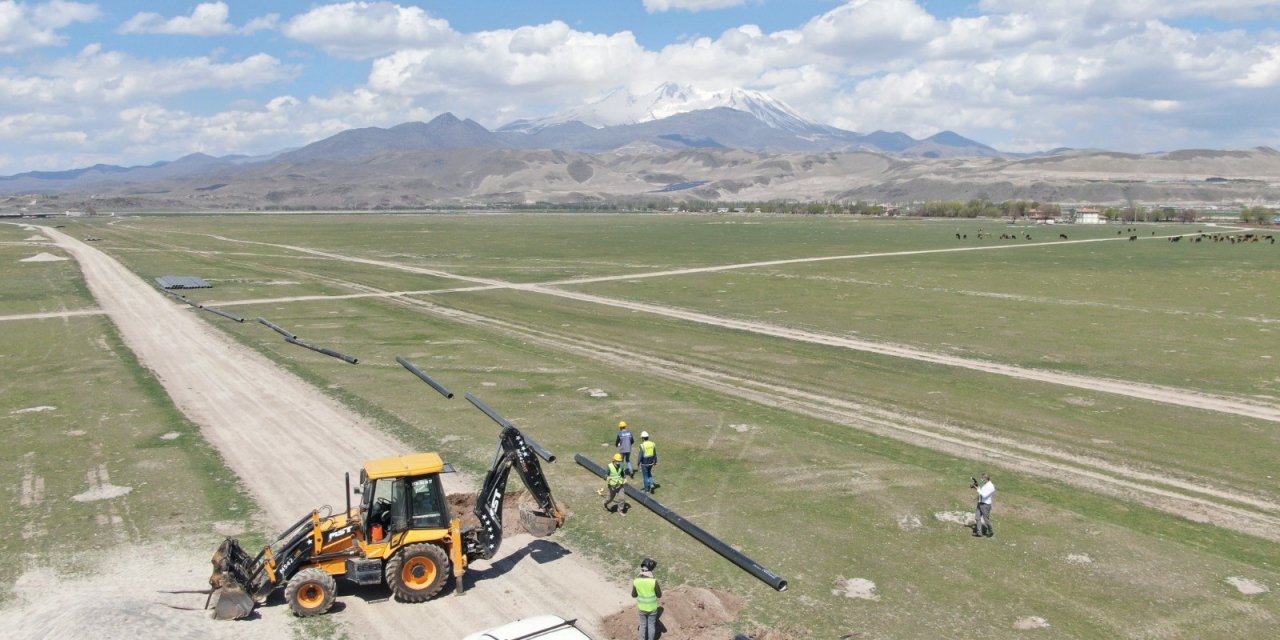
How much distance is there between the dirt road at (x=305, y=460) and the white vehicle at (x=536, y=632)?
341 centimetres

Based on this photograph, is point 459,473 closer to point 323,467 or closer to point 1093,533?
point 323,467

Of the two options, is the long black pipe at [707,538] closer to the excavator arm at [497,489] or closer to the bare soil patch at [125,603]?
the excavator arm at [497,489]

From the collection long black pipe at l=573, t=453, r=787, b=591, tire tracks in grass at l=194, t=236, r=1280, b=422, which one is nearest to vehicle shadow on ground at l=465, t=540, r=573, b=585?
long black pipe at l=573, t=453, r=787, b=591

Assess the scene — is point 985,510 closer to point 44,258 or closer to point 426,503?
point 426,503

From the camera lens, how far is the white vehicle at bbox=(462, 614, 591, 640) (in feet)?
44.1

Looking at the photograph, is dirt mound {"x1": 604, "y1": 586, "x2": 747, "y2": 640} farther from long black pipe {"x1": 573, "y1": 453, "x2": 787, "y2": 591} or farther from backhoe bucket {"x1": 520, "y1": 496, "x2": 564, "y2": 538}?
backhoe bucket {"x1": 520, "y1": 496, "x2": 564, "y2": 538}

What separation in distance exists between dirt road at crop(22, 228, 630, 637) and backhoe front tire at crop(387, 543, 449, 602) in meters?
0.29

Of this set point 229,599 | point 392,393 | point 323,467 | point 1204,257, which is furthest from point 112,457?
point 1204,257

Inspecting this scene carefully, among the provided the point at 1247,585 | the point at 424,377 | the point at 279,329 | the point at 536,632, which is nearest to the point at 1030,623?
the point at 1247,585

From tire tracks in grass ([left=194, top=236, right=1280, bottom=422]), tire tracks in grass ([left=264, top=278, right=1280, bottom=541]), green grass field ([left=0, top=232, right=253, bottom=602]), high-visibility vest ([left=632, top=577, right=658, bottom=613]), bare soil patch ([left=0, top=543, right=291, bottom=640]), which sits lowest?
green grass field ([left=0, top=232, right=253, bottom=602])

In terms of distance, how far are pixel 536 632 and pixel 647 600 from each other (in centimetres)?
286

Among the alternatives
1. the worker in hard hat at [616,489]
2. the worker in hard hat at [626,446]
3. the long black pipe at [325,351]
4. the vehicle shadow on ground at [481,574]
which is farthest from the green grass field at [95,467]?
the worker in hard hat at [626,446]

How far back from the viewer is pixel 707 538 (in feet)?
68.8

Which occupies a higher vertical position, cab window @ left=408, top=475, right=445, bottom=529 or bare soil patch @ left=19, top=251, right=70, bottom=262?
cab window @ left=408, top=475, right=445, bottom=529
